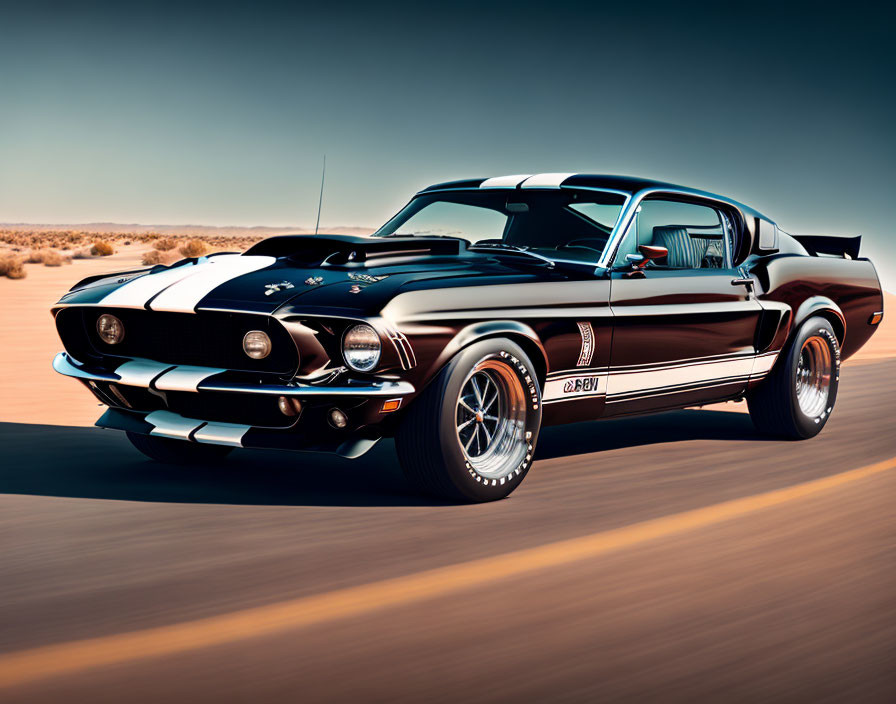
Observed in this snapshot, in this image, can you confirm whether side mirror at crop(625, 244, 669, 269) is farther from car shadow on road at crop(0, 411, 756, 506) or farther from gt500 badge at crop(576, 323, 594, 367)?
car shadow on road at crop(0, 411, 756, 506)

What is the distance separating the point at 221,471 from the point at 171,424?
3.26 ft

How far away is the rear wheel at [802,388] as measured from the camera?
7.95 m

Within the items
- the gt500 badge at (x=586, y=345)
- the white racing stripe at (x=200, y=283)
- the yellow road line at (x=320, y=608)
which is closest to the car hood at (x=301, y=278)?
the white racing stripe at (x=200, y=283)

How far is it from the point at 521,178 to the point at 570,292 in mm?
1495

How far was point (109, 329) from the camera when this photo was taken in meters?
6.01

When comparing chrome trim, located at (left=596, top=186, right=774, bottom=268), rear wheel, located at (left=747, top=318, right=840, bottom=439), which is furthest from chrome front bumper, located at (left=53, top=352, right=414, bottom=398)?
rear wheel, located at (left=747, top=318, right=840, bottom=439)

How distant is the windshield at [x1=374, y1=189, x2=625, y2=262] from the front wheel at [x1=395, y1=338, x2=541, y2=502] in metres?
1.19

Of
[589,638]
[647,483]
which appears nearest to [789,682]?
[589,638]

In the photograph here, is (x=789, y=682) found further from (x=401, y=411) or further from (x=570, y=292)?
(x=570, y=292)

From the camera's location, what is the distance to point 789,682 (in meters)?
3.34

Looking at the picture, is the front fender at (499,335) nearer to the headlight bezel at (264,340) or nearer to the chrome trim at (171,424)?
the headlight bezel at (264,340)

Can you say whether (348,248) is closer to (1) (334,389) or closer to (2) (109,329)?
(1) (334,389)

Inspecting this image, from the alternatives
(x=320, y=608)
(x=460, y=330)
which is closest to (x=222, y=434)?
(x=460, y=330)

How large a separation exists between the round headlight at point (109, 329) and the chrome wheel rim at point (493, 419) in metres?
1.74
